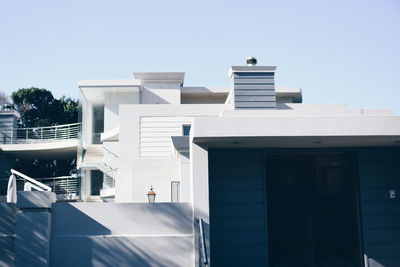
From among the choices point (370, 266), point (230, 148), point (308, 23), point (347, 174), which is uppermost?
point (308, 23)

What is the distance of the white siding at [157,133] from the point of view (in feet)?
53.1

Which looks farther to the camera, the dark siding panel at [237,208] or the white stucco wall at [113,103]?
the white stucco wall at [113,103]

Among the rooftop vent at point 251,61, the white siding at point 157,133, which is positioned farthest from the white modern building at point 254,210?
the white siding at point 157,133

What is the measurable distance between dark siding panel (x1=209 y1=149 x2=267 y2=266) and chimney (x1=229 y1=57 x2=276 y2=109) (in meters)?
2.69

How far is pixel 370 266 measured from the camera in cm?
928

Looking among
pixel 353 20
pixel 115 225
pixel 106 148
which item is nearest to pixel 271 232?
pixel 115 225

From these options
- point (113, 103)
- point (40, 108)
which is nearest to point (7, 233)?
point (113, 103)

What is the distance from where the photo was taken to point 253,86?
12.3 metres

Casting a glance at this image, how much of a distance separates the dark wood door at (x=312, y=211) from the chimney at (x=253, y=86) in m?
2.60

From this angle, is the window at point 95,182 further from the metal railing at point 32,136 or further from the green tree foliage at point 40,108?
the green tree foliage at point 40,108

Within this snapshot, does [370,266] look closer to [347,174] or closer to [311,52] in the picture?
[347,174]

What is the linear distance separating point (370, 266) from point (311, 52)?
17.9 ft

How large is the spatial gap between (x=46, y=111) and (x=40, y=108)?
489mm

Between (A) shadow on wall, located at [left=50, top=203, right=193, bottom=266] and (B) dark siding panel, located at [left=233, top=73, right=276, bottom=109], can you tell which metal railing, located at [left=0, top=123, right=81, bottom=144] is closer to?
(B) dark siding panel, located at [left=233, top=73, right=276, bottom=109]
